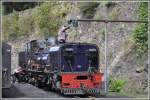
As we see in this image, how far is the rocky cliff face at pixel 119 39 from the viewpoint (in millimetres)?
28969

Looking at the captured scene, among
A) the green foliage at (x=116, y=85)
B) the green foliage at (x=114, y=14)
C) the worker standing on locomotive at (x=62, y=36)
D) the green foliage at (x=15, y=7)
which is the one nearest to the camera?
the worker standing on locomotive at (x=62, y=36)

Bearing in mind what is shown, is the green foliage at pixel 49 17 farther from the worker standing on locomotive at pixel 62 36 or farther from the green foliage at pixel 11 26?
the worker standing on locomotive at pixel 62 36

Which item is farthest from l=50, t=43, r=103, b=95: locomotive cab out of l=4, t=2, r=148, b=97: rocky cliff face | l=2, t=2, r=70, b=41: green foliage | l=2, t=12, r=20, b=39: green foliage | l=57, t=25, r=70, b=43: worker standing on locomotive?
l=2, t=12, r=20, b=39: green foliage

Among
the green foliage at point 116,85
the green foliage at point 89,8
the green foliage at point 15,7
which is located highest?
the green foliage at point 15,7

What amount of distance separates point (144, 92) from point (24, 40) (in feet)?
61.2

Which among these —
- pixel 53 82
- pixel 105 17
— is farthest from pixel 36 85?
pixel 105 17

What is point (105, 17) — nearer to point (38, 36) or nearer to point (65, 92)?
point (38, 36)

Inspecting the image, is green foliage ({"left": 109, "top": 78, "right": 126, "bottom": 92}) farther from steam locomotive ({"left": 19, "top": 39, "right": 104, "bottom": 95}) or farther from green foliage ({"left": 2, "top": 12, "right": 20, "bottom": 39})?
green foliage ({"left": 2, "top": 12, "right": 20, "bottom": 39})

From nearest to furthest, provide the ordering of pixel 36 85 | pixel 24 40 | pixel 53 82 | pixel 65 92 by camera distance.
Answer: pixel 65 92 < pixel 53 82 < pixel 36 85 < pixel 24 40

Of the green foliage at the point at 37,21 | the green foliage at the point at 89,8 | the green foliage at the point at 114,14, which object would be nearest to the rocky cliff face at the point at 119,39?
the green foliage at the point at 114,14

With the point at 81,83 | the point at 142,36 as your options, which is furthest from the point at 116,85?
the point at 81,83

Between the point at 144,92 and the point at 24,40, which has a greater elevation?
the point at 24,40

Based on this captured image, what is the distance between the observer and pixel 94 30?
3569 cm

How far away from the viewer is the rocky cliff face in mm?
28969
